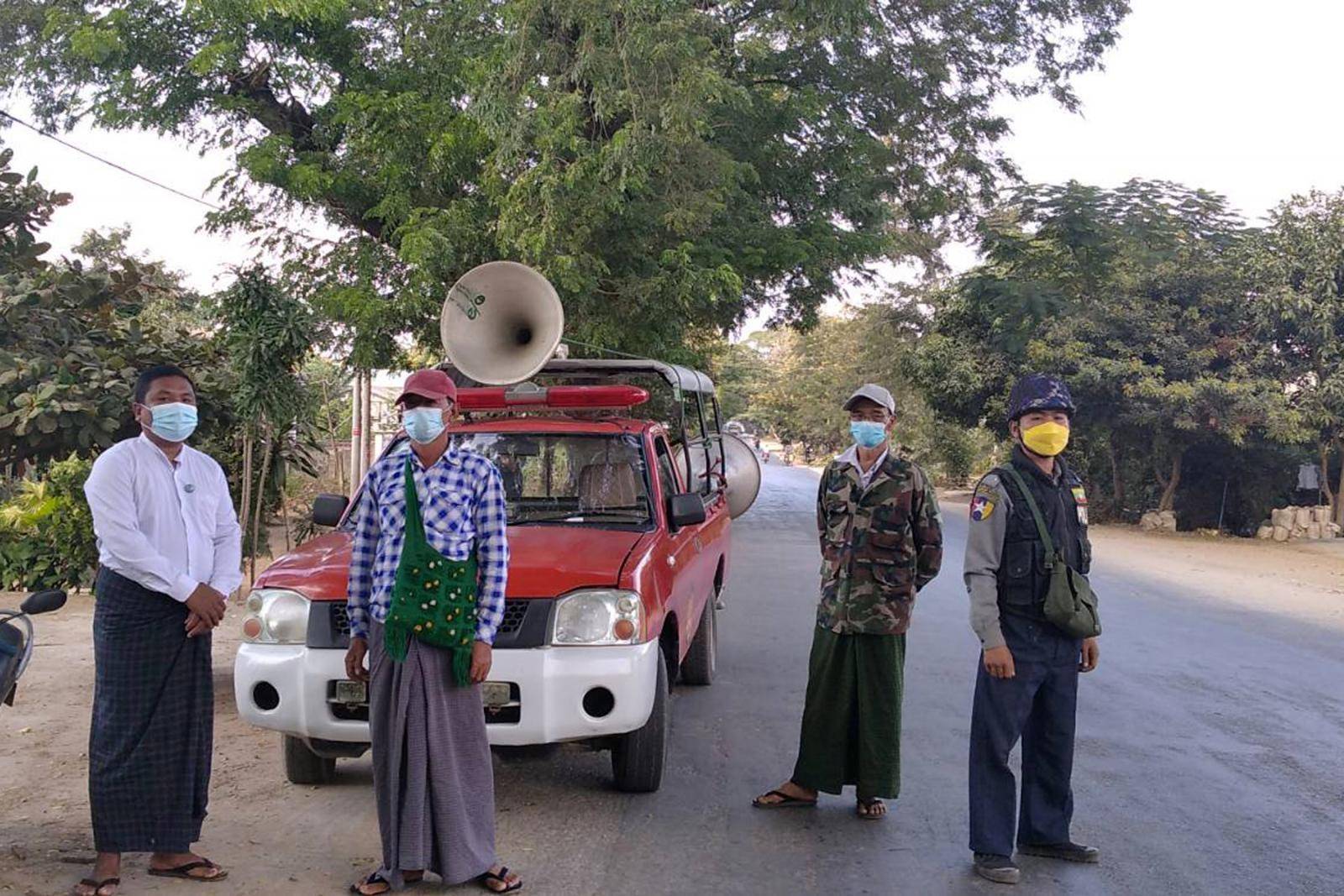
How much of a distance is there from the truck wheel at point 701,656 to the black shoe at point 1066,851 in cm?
309

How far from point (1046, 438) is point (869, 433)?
86cm

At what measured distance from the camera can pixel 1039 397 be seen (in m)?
4.43

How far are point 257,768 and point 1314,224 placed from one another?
2228 centimetres

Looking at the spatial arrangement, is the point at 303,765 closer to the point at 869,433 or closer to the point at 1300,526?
the point at 869,433

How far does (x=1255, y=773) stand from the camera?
5.91 metres

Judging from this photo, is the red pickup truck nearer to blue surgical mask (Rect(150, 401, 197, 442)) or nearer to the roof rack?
blue surgical mask (Rect(150, 401, 197, 442))

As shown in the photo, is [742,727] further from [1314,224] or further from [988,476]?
[1314,224]

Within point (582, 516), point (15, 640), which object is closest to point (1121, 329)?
point (582, 516)

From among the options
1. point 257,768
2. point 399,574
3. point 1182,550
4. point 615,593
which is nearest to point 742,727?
point 615,593

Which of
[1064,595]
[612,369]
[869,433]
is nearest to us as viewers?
[1064,595]

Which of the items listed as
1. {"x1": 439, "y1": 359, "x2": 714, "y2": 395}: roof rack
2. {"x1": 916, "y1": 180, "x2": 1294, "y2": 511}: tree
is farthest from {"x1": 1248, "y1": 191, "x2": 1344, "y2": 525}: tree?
{"x1": 439, "y1": 359, "x2": 714, "y2": 395}: roof rack

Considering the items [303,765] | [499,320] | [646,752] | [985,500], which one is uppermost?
[499,320]

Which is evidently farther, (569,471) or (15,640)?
(569,471)

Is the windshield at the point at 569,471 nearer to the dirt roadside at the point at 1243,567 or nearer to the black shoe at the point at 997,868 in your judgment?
the black shoe at the point at 997,868
